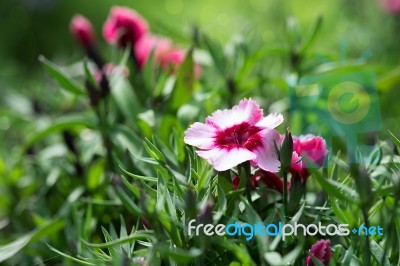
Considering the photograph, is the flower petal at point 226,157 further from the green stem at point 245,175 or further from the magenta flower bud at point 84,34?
the magenta flower bud at point 84,34

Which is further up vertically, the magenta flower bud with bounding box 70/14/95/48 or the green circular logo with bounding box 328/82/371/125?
the green circular logo with bounding box 328/82/371/125

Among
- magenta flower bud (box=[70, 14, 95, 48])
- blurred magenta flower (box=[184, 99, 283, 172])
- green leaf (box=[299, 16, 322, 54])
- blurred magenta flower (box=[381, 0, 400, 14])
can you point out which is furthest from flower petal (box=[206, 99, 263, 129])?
blurred magenta flower (box=[381, 0, 400, 14])

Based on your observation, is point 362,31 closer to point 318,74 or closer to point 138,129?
point 318,74

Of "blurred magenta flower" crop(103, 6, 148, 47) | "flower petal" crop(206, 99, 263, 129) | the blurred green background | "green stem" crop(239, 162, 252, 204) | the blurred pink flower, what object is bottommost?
the blurred green background

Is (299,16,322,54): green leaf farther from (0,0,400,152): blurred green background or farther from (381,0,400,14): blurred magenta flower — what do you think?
(381,0,400,14): blurred magenta flower

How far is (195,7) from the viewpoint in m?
2.55

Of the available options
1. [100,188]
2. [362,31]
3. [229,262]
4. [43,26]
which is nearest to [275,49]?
[100,188]

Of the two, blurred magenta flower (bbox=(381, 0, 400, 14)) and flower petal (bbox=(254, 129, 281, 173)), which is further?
blurred magenta flower (bbox=(381, 0, 400, 14))

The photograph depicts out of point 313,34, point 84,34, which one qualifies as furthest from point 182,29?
point 313,34

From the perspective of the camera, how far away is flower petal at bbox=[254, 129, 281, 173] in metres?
0.60

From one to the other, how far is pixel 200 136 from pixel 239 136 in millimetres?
43

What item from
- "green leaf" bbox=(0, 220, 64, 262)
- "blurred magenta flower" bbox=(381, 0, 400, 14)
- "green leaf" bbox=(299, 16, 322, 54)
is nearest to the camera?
"green leaf" bbox=(0, 220, 64, 262)

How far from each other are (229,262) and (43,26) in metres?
2.52

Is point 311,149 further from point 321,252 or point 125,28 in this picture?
point 125,28
